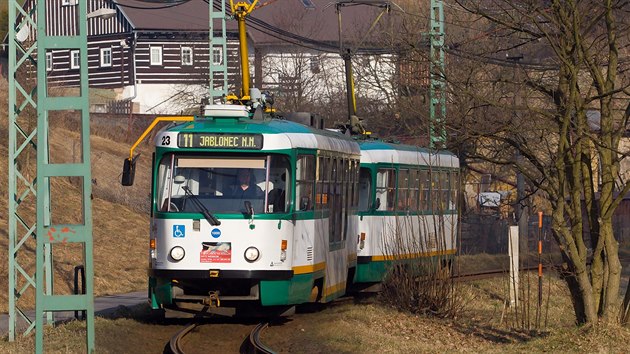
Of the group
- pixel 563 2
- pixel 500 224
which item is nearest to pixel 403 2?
pixel 500 224

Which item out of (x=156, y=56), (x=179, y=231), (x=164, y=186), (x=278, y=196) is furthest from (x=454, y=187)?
(x=156, y=56)

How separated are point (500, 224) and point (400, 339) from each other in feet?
96.5

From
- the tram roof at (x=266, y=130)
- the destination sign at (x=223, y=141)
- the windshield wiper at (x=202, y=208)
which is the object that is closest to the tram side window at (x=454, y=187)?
the tram roof at (x=266, y=130)

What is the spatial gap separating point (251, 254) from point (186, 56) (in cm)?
5793

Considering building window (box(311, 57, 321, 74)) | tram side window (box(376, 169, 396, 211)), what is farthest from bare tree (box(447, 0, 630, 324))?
building window (box(311, 57, 321, 74))

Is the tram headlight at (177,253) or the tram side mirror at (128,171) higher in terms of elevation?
the tram side mirror at (128,171)

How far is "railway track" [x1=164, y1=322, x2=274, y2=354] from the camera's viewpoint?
14060 millimetres

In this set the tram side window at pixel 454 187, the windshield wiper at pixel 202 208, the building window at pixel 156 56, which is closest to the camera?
the windshield wiper at pixel 202 208

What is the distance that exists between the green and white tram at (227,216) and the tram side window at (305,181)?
27 mm

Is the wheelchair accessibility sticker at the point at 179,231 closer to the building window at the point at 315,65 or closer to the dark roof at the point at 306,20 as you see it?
the building window at the point at 315,65

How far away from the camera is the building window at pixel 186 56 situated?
71912 mm

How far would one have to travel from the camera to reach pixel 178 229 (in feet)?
50.9

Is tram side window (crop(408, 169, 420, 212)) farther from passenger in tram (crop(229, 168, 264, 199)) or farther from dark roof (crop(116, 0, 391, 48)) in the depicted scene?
dark roof (crop(116, 0, 391, 48))

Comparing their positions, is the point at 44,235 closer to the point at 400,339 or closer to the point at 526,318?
the point at 400,339
